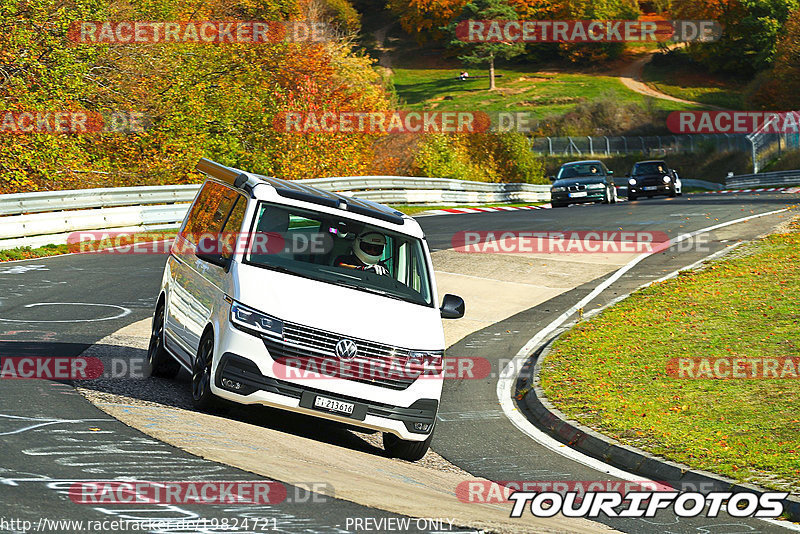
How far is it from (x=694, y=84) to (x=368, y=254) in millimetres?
105664

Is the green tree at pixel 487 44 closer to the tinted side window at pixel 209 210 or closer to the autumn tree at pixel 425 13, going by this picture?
the autumn tree at pixel 425 13

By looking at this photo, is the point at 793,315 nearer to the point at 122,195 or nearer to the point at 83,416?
the point at 83,416

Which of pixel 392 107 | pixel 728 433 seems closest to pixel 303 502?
pixel 728 433

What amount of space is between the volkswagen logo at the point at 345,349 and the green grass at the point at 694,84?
9791 centimetres

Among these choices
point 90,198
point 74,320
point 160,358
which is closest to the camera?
point 160,358

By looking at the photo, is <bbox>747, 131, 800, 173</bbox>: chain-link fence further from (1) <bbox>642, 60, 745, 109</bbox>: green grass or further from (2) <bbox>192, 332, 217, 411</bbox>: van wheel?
(2) <bbox>192, 332, 217, 411</bbox>: van wheel

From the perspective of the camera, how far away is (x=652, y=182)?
4194cm

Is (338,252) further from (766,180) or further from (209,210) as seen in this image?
(766,180)

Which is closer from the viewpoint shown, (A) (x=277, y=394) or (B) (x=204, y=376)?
(A) (x=277, y=394)

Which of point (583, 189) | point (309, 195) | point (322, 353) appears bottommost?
point (583, 189)

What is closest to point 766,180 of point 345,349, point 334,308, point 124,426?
point 334,308

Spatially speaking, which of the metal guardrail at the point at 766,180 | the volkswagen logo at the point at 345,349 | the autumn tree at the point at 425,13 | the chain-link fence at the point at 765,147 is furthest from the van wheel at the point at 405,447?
the autumn tree at the point at 425,13

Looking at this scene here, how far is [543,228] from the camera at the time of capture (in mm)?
26984

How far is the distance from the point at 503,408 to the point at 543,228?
15534 mm
